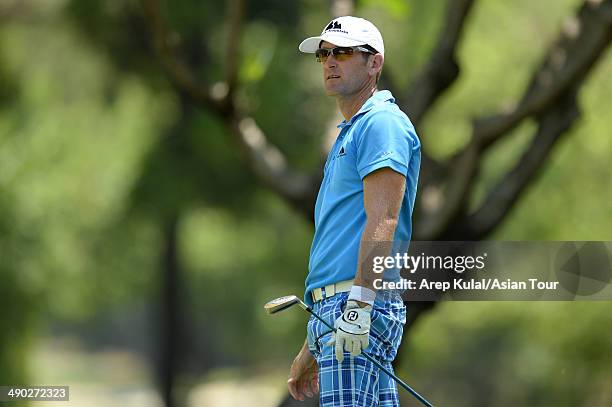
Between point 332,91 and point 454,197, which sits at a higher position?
point 454,197

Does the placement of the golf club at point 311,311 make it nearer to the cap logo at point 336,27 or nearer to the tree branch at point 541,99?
the cap logo at point 336,27

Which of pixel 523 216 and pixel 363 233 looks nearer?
pixel 363 233

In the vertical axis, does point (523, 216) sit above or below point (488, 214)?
above

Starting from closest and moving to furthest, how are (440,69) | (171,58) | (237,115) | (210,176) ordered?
(440,69)
(171,58)
(237,115)
(210,176)

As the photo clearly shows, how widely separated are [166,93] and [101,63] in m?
0.98

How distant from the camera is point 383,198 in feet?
11.5

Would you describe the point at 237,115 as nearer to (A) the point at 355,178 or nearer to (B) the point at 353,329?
(A) the point at 355,178

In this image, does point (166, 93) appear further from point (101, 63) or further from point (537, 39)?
point (537, 39)

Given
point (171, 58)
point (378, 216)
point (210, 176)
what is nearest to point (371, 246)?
point (378, 216)

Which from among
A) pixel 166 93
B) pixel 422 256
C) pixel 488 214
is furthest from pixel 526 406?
pixel 422 256

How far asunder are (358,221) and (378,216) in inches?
7.0

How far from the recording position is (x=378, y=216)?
3.48m

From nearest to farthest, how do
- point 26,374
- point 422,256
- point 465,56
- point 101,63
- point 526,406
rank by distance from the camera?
point 422,256 → point 26,374 → point 465,56 → point 101,63 → point 526,406

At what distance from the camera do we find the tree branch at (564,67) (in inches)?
290
